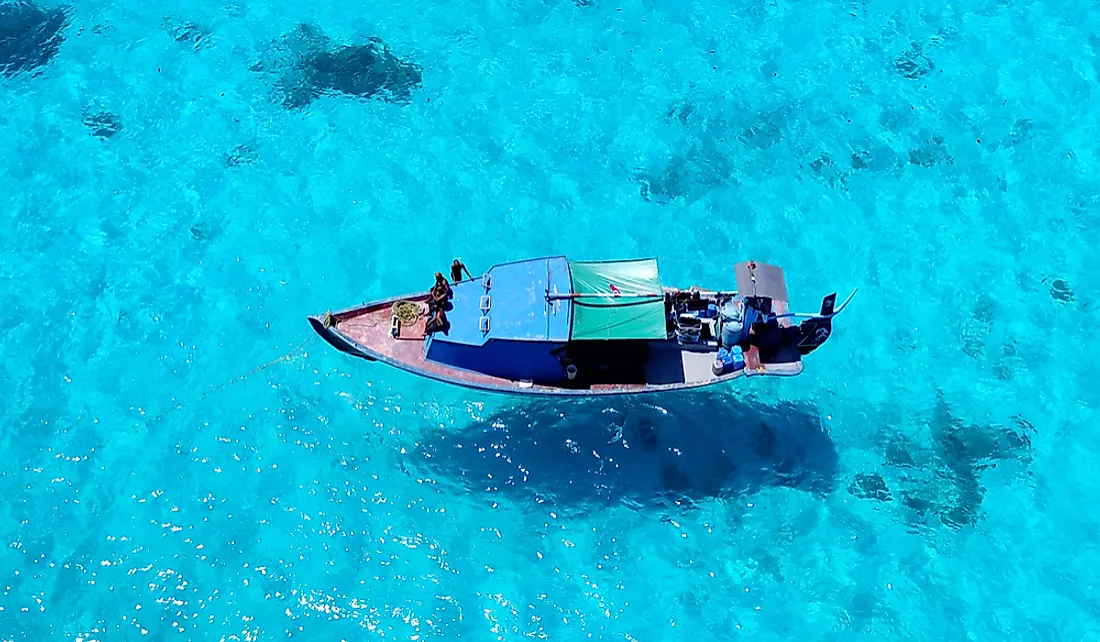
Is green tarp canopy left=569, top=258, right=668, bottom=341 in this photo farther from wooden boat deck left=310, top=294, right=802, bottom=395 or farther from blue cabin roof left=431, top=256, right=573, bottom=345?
wooden boat deck left=310, top=294, right=802, bottom=395

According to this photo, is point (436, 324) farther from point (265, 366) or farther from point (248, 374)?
point (248, 374)

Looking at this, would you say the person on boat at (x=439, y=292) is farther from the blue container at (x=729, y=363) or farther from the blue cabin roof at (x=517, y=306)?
the blue container at (x=729, y=363)

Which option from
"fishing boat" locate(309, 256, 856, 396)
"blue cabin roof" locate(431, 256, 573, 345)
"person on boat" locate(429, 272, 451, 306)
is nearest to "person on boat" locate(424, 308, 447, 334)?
"fishing boat" locate(309, 256, 856, 396)

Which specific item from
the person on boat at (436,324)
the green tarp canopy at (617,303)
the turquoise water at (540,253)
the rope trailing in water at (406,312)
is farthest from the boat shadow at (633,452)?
the green tarp canopy at (617,303)

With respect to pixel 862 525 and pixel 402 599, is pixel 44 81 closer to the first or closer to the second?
pixel 402 599

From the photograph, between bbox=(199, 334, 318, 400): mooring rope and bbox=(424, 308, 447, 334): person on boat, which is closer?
bbox=(424, 308, 447, 334): person on boat

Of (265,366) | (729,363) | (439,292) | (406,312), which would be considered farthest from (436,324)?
(729,363)

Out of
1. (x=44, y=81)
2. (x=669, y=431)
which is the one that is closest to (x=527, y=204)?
(x=669, y=431)
